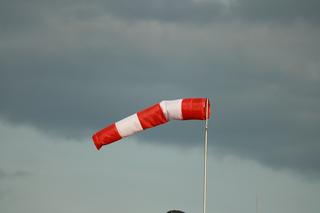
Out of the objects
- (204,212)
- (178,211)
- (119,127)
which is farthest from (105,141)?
(178,211)

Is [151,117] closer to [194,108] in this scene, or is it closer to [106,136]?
[194,108]

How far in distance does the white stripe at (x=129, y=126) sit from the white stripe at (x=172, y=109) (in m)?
1.43

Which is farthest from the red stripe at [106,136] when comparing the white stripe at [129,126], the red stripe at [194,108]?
the red stripe at [194,108]

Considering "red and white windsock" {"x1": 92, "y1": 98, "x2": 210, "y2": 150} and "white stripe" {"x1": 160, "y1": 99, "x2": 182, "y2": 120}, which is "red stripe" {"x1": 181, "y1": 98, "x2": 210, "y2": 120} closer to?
"red and white windsock" {"x1": 92, "y1": 98, "x2": 210, "y2": 150}

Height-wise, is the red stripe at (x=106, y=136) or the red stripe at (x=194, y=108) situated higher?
the red stripe at (x=194, y=108)

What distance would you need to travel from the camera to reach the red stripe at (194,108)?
88.4ft

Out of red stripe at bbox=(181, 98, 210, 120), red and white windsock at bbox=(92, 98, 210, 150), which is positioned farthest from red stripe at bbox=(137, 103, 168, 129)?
red stripe at bbox=(181, 98, 210, 120)

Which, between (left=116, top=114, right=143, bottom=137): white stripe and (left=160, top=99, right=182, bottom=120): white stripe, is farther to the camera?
(left=116, top=114, right=143, bottom=137): white stripe

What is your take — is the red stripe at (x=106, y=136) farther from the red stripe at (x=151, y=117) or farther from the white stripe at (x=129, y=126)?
the red stripe at (x=151, y=117)

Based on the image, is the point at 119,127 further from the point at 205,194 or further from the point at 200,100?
the point at 205,194

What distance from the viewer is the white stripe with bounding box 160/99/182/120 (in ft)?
89.4

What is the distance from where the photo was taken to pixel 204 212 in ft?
78.2

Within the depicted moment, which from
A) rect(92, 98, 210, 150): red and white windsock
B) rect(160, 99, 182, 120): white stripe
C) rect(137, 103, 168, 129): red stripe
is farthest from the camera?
rect(137, 103, 168, 129): red stripe

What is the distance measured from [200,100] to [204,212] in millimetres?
5268
